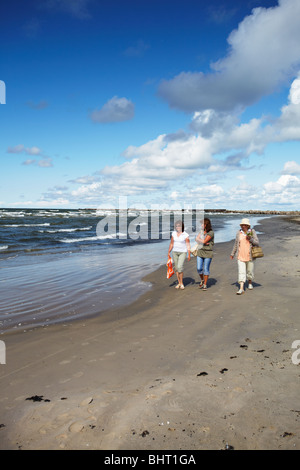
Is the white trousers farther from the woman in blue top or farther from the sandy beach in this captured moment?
the woman in blue top

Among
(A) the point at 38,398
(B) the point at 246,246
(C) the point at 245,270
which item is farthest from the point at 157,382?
(B) the point at 246,246

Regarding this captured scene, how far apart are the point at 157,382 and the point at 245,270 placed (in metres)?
5.65

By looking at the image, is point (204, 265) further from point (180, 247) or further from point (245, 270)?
point (245, 270)

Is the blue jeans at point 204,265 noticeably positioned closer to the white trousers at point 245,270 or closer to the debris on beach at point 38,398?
the white trousers at point 245,270

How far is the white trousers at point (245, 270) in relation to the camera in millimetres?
8420

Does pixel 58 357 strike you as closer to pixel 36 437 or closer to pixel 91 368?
pixel 91 368

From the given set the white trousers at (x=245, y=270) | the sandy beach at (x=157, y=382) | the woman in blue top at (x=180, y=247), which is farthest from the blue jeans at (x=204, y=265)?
the sandy beach at (x=157, y=382)

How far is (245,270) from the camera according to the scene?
8617 mm

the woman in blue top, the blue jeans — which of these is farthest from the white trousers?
the woman in blue top

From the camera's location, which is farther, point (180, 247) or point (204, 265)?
point (180, 247)

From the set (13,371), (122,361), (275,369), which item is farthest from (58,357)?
(275,369)

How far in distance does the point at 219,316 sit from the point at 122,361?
281 centimetres

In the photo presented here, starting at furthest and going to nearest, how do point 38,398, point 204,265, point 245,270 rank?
1. point 204,265
2. point 245,270
3. point 38,398

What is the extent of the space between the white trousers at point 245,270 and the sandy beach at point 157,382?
149cm
